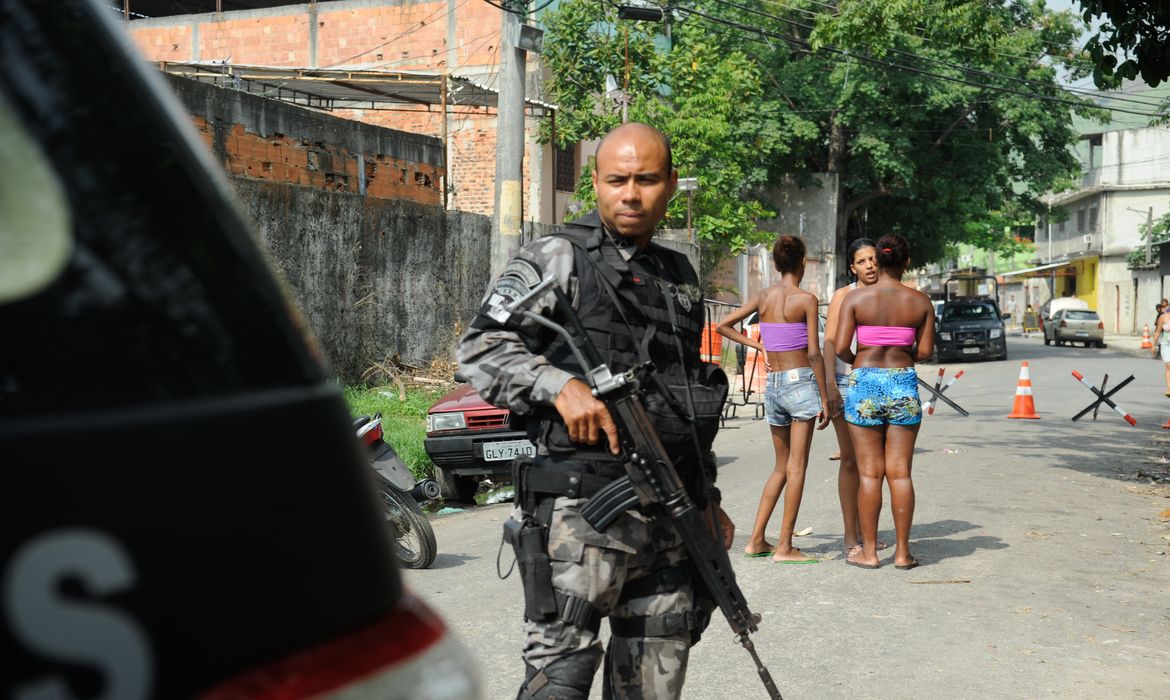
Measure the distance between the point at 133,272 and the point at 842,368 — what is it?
299 inches

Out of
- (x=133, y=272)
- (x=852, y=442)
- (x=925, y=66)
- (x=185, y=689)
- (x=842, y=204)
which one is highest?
(x=925, y=66)

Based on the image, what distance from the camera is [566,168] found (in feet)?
100

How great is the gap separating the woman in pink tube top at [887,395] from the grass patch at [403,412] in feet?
15.5

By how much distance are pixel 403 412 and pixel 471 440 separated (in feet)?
13.4

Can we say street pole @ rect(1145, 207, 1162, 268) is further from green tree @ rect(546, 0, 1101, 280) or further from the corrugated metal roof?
the corrugated metal roof

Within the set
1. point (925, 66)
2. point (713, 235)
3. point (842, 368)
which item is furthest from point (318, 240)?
point (925, 66)

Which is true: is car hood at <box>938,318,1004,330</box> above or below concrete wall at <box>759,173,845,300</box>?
below

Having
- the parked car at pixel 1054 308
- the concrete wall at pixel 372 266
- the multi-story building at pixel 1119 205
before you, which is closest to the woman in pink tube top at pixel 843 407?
the concrete wall at pixel 372 266

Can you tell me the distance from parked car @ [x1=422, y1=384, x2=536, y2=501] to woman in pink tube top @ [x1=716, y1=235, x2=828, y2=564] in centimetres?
292

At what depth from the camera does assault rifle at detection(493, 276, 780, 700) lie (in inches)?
121

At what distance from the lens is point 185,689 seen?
94 centimetres

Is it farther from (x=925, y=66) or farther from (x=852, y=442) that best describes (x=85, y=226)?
(x=925, y=66)

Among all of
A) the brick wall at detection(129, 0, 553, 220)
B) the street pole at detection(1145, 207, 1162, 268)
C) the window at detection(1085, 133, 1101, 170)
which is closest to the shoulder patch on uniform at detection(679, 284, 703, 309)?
the brick wall at detection(129, 0, 553, 220)

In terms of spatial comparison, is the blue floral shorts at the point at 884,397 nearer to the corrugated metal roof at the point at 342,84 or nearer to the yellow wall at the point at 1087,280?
the corrugated metal roof at the point at 342,84
